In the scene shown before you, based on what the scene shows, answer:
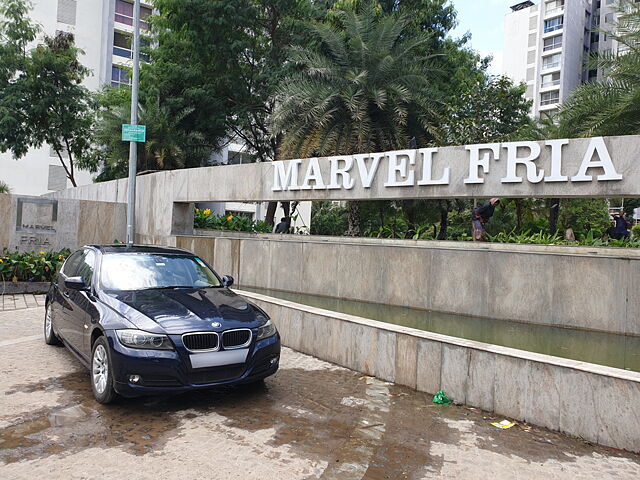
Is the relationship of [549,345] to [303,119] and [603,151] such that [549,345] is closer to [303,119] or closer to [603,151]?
[603,151]

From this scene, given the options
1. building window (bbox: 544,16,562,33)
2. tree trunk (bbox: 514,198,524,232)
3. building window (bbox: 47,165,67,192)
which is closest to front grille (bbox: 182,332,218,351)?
tree trunk (bbox: 514,198,524,232)

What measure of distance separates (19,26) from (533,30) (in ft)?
199

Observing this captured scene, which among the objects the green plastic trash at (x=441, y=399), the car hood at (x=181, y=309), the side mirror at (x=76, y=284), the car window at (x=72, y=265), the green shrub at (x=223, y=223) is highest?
the green shrub at (x=223, y=223)

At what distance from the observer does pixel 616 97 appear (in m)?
12.5

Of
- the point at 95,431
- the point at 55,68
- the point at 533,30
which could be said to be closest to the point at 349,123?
the point at 95,431

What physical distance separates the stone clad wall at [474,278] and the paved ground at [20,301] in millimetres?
4289

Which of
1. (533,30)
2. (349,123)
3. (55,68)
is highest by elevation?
(533,30)

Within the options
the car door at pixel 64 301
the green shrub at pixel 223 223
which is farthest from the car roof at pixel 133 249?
the green shrub at pixel 223 223

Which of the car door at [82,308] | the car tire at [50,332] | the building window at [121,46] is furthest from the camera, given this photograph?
the building window at [121,46]

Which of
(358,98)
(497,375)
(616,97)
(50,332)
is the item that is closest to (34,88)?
(358,98)

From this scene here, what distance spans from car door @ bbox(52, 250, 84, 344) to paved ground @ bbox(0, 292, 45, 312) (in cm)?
365

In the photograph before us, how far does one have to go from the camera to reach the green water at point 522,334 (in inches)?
234

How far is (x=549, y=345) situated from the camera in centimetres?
640

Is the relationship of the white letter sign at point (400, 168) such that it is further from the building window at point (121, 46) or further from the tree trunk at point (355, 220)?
the building window at point (121, 46)
